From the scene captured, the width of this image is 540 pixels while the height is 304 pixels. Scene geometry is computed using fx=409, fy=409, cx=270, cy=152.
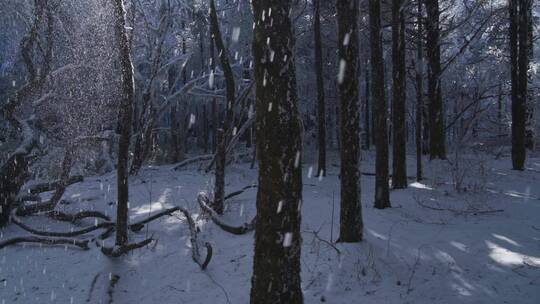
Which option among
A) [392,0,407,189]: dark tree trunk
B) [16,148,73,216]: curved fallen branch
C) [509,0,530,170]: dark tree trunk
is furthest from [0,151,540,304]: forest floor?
[509,0,530,170]: dark tree trunk

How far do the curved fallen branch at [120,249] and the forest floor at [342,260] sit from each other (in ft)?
0.42

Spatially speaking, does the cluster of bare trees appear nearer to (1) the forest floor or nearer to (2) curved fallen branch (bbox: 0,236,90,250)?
(2) curved fallen branch (bbox: 0,236,90,250)

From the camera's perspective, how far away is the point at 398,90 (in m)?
11.4

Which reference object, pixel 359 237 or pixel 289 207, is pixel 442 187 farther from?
pixel 289 207

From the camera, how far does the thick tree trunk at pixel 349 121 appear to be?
6.36 meters

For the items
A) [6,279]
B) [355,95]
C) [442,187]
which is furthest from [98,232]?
[442,187]

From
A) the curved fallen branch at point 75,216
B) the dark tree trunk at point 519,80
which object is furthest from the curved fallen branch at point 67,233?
the dark tree trunk at point 519,80

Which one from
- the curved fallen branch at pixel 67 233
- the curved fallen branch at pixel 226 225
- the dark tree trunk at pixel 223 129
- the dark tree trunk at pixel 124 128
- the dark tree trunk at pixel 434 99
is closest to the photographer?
the dark tree trunk at pixel 124 128

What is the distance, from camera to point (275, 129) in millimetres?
3955

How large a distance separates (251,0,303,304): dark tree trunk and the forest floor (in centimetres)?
140

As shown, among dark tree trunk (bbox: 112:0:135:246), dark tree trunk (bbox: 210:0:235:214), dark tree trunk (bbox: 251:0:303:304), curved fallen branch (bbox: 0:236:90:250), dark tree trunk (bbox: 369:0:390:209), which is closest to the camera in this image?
dark tree trunk (bbox: 251:0:303:304)

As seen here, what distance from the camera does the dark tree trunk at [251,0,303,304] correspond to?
3.94m

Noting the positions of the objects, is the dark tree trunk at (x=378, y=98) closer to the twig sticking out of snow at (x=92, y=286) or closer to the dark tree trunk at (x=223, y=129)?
the dark tree trunk at (x=223, y=129)

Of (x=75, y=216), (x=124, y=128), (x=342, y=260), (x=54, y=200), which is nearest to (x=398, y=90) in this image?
(x=342, y=260)
